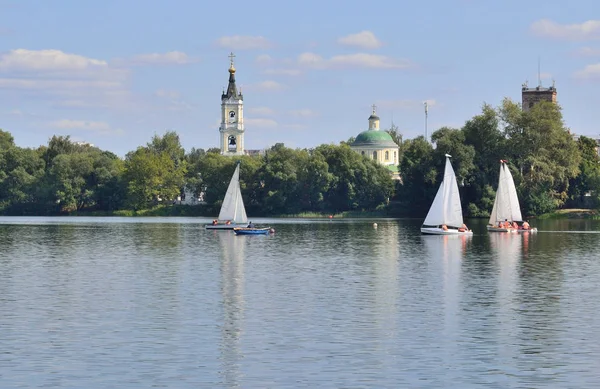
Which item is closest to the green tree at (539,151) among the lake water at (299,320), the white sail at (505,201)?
the white sail at (505,201)

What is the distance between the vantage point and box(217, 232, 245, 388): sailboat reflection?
98.8 feet

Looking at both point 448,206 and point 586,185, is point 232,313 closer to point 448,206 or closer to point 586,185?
point 448,206

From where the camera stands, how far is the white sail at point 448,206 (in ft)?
324

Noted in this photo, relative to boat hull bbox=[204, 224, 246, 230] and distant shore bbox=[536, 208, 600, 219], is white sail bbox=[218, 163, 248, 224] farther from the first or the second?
distant shore bbox=[536, 208, 600, 219]

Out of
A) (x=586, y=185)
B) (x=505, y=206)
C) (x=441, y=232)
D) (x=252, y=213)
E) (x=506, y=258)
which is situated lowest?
(x=506, y=258)

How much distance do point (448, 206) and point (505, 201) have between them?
11974 mm

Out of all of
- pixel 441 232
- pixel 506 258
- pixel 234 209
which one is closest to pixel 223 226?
pixel 234 209

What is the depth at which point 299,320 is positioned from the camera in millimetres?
39344

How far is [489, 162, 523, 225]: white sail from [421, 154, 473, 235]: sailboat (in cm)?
1001

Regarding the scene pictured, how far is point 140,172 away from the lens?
184625 mm

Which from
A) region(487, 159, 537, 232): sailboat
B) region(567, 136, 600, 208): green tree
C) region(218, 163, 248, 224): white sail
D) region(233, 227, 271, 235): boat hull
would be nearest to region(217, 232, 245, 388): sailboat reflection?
region(233, 227, 271, 235): boat hull

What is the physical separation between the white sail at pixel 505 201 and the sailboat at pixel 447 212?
1001 centimetres

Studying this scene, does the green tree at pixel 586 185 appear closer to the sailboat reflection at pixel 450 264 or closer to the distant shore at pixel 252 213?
the distant shore at pixel 252 213

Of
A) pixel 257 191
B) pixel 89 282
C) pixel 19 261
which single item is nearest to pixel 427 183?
pixel 257 191
